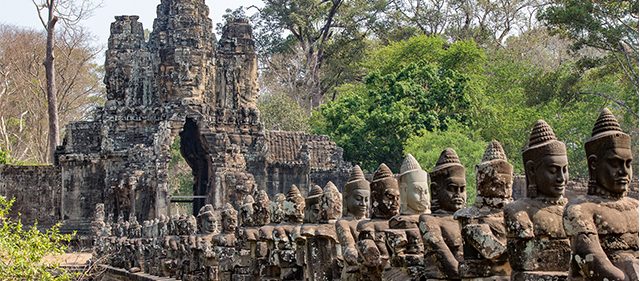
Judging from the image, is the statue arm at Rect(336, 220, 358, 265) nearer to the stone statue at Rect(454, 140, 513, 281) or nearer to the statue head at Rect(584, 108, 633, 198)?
the stone statue at Rect(454, 140, 513, 281)

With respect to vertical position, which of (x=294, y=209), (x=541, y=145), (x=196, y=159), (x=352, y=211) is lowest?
(x=352, y=211)

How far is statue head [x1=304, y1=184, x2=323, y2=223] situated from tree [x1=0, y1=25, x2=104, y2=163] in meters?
35.5

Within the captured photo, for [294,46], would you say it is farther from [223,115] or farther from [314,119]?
[223,115]

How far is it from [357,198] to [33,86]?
1538 inches

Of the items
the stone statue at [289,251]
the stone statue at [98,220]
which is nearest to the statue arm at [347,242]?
the stone statue at [289,251]

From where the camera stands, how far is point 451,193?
7.84 metres

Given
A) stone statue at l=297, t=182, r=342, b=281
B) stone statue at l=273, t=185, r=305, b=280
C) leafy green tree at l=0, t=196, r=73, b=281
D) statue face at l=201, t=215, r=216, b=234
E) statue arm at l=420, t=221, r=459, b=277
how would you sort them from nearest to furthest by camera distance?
statue arm at l=420, t=221, r=459, b=277
stone statue at l=297, t=182, r=342, b=281
stone statue at l=273, t=185, r=305, b=280
leafy green tree at l=0, t=196, r=73, b=281
statue face at l=201, t=215, r=216, b=234

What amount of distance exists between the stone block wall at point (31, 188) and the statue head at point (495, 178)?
28.2 meters

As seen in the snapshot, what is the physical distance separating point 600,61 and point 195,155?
512 inches

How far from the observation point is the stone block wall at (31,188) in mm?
33906

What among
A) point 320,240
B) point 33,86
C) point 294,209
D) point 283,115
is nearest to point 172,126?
point 283,115

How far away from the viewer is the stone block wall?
33.9 metres

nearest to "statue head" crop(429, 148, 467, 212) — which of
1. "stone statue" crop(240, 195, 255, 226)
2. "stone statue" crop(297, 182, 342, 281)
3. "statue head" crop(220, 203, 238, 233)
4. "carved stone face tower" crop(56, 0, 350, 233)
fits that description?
"stone statue" crop(297, 182, 342, 281)

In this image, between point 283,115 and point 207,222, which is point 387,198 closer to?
point 207,222
